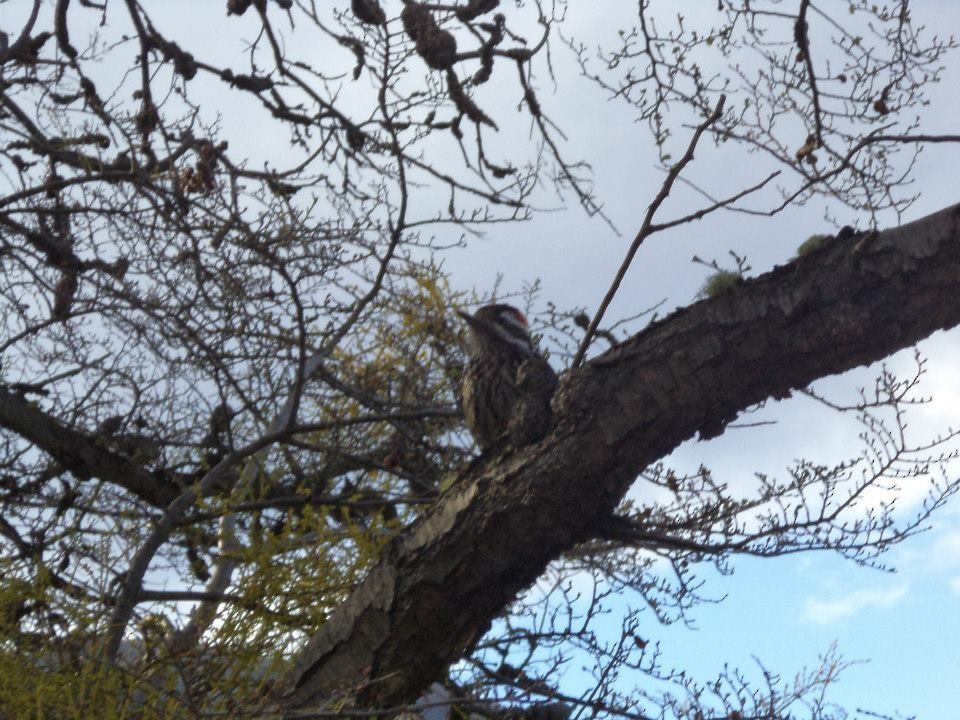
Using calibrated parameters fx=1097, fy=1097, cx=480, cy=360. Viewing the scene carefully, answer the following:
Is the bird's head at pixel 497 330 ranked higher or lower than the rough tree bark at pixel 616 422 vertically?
higher

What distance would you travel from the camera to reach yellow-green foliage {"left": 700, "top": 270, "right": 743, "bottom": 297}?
292 centimetres

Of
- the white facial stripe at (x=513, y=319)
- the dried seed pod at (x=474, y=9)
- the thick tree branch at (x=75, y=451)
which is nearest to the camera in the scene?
the dried seed pod at (x=474, y=9)

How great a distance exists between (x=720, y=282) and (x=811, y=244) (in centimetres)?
25

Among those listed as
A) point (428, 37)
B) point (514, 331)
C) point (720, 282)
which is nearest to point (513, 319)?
point (514, 331)

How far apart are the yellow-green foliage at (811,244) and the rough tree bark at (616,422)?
0.09 ft

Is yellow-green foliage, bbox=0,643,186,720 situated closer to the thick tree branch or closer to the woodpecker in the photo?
the woodpecker

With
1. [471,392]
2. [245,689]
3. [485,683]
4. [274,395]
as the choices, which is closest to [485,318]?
[471,392]

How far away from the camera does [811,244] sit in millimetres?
2908

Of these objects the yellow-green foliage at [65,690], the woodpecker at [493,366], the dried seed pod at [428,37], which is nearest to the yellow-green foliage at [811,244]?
the woodpecker at [493,366]

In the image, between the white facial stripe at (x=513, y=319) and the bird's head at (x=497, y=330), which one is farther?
the white facial stripe at (x=513, y=319)

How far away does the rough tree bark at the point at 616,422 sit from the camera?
2.74m

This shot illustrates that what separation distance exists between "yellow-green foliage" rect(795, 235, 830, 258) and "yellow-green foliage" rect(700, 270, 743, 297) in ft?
0.56

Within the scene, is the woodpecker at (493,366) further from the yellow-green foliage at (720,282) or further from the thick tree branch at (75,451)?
the thick tree branch at (75,451)

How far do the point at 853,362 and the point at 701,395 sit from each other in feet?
1.29
